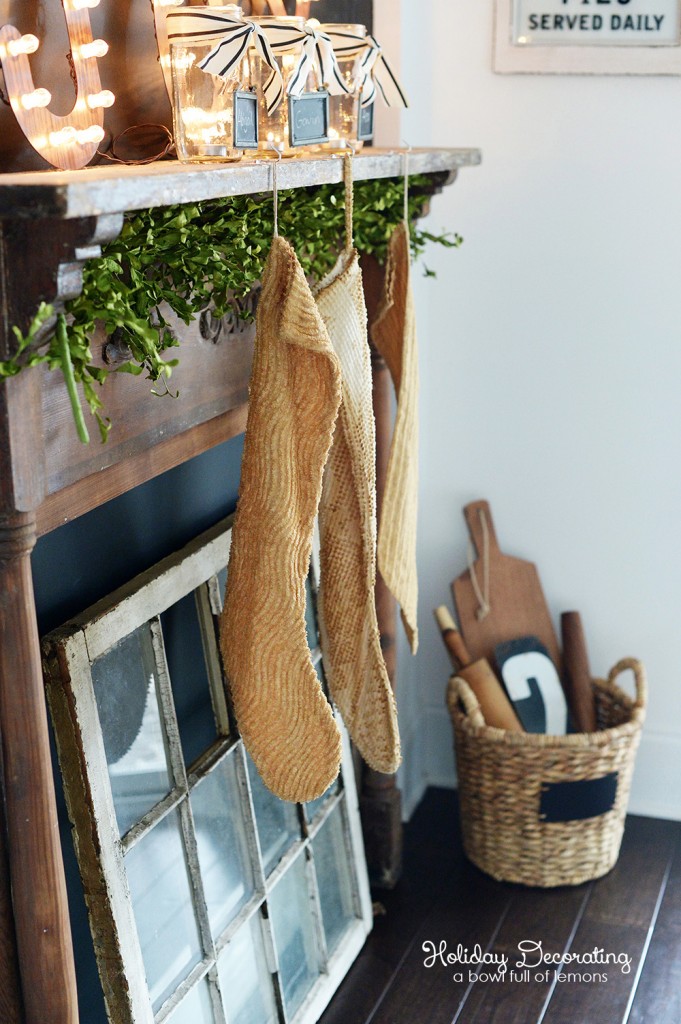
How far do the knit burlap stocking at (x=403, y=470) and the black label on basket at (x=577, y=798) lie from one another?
0.66m

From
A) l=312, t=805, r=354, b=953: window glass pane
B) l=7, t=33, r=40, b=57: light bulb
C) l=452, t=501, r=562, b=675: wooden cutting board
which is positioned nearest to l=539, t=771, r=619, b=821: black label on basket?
l=452, t=501, r=562, b=675: wooden cutting board

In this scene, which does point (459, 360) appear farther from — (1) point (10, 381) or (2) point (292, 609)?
(1) point (10, 381)

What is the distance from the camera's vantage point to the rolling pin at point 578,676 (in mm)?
2359

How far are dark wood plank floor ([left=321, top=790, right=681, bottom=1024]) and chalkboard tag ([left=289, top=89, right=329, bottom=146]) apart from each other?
4.59ft

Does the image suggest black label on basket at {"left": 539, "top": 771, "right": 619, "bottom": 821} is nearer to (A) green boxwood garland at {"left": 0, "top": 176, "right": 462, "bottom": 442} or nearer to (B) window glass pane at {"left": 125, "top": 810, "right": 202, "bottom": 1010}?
(B) window glass pane at {"left": 125, "top": 810, "right": 202, "bottom": 1010}

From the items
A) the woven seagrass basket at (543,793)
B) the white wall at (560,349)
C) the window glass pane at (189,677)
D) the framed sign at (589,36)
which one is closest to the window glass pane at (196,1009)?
the window glass pane at (189,677)

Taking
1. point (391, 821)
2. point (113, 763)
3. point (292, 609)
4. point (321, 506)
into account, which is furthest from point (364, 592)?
point (391, 821)

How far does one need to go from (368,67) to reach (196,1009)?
1336 mm

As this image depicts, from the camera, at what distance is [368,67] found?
1.58m

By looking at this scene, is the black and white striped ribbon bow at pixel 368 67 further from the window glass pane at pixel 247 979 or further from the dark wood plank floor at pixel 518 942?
the dark wood plank floor at pixel 518 942

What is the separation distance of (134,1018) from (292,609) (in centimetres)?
55

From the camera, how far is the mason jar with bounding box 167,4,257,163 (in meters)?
1.28

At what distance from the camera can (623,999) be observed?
193 cm

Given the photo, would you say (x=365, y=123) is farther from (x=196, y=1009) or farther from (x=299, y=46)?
(x=196, y=1009)
